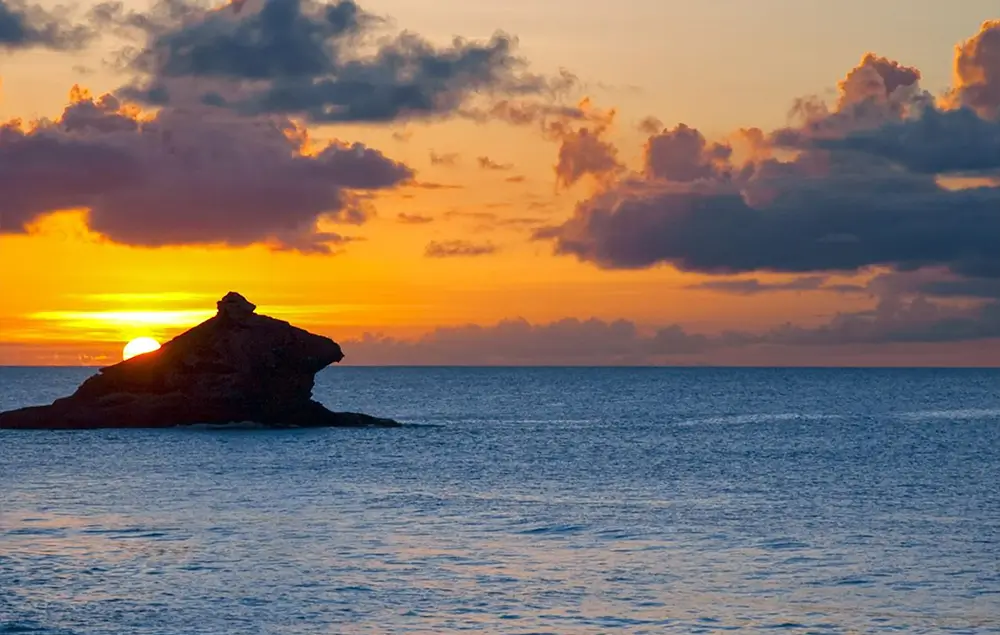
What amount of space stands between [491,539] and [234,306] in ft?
229

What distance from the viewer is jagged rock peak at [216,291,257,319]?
116812 mm

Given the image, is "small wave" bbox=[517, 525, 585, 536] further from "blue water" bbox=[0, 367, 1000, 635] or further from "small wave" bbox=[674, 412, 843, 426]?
"small wave" bbox=[674, 412, 843, 426]

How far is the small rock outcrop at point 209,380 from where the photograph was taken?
115m

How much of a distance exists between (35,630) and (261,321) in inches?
3239

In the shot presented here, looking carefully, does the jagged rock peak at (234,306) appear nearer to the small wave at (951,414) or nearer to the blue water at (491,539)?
the blue water at (491,539)

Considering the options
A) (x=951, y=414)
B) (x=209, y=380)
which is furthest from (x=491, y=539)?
(x=951, y=414)

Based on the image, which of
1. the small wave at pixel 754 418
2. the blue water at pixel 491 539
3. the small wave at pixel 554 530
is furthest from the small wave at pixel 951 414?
the small wave at pixel 554 530

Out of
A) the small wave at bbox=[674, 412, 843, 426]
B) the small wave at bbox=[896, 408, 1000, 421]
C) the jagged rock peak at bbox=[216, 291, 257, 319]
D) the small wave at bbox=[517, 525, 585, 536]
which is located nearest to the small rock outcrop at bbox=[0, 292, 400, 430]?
the jagged rock peak at bbox=[216, 291, 257, 319]

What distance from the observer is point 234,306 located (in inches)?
4619

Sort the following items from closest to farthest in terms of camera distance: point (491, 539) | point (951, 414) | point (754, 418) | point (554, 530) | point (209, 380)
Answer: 1. point (491, 539)
2. point (554, 530)
3. point (209, 380)
4. point (754, 418)
5. point (951, 414)

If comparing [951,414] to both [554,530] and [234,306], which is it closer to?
[234,306]

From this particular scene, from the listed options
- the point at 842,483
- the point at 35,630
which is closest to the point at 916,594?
the point at 35,630

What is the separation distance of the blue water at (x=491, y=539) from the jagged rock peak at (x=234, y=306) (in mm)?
18320

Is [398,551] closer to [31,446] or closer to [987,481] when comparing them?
[987,481]
